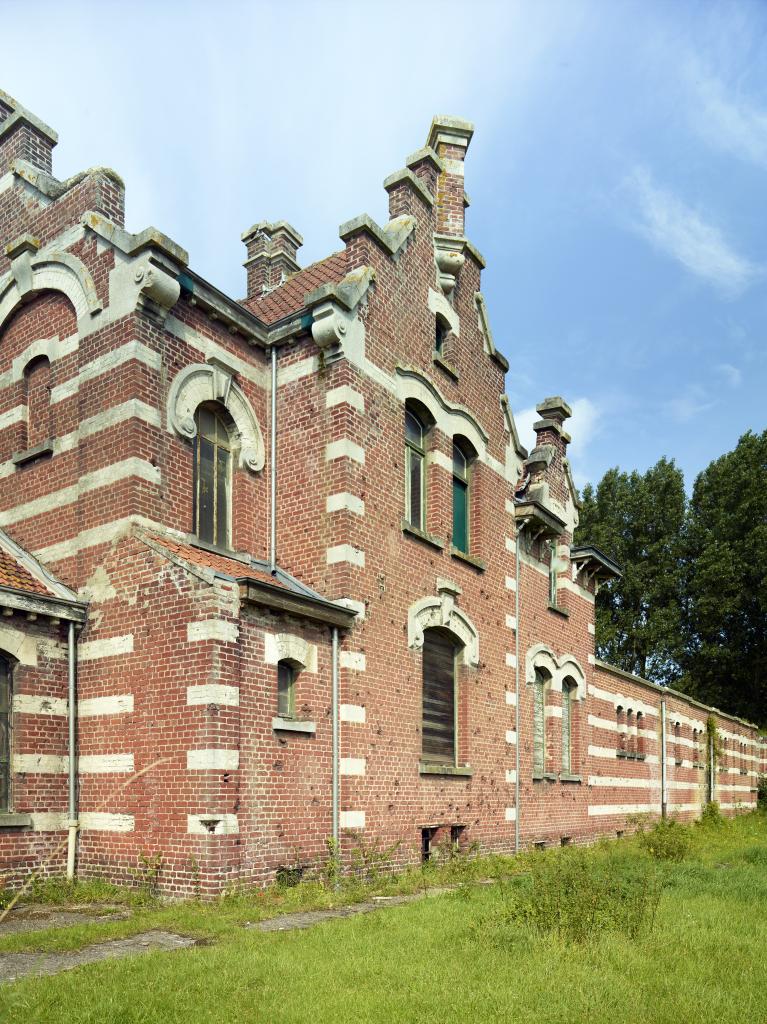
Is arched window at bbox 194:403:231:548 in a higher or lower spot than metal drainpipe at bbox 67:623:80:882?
higher

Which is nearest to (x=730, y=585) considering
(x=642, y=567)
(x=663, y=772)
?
(x=642, y=567)

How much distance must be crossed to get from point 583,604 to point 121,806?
47.5 feet

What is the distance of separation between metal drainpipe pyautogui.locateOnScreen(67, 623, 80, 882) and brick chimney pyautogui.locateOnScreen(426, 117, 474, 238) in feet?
34.5

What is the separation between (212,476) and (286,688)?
3.46 meters

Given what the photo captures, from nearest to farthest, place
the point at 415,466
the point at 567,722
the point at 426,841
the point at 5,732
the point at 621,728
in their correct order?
the point at 5,732 → the point at 426,841 → the point at 415,466 → the point at 567,722 → the point at 621,728

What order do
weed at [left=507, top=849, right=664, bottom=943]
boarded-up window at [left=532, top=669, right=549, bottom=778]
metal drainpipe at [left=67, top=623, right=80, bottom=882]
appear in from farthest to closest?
boarded-up window at [left=532, top=669, right=549, bottom=778], metal drainpipe at [left=67, top=623, right=80, bottom=882], weed at [left=507, top=849, right=664, bottom=943]

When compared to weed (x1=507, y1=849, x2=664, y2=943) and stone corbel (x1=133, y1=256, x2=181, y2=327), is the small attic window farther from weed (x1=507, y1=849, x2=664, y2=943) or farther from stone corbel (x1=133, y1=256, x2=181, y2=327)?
weed (x1=507, y1=849, x2=664, y2=943)

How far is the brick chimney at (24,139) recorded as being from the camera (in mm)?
15562

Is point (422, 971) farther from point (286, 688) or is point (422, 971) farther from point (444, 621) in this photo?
point (444, 621)

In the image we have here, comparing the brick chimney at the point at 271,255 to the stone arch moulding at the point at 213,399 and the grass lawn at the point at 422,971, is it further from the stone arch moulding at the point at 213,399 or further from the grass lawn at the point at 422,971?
the grass lawn at the point at 422,971

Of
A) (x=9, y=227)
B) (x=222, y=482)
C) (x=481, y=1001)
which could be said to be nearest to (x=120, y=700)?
(x=222, y=482)

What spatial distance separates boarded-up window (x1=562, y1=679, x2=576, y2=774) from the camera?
21.7 metres

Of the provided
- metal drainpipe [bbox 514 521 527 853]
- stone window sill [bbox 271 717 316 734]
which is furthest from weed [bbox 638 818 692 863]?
stone window sill [bbox 271 717 316 734]

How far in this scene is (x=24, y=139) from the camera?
15641 millimetres
